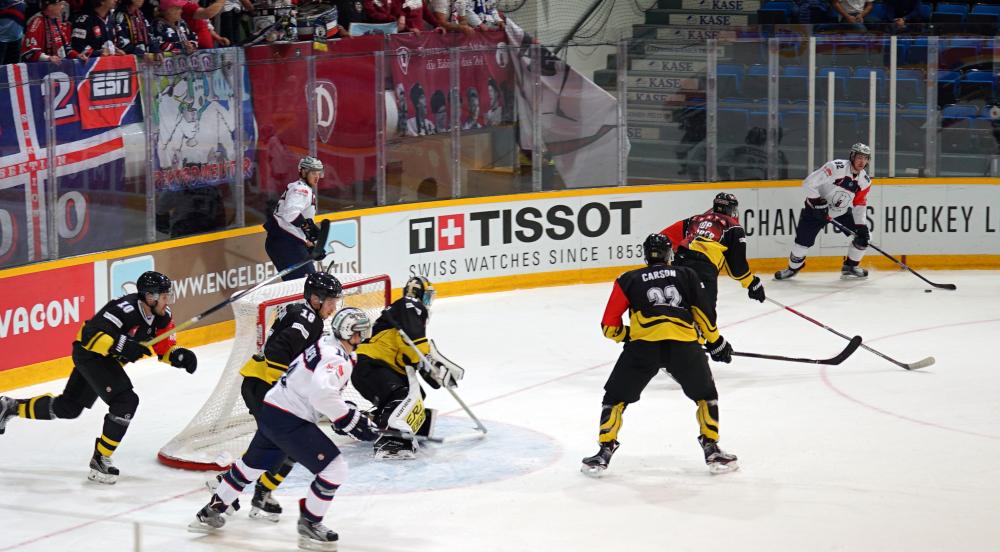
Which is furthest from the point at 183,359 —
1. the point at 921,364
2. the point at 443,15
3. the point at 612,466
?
the point at 443,15

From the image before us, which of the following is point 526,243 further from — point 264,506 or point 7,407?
point 264,506

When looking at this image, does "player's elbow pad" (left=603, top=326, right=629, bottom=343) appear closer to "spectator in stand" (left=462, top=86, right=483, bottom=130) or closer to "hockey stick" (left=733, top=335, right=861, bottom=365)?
"hockey stick" (left=733, top=335, right=861, bottom=365)

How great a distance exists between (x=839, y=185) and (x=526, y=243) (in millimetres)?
2639

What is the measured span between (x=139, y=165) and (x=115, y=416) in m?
3.10

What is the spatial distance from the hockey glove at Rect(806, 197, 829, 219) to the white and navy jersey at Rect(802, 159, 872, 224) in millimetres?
42

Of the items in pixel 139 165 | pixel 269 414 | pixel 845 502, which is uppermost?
pixel 139 165

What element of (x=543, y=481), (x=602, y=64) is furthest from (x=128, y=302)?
(x=602, y=64)

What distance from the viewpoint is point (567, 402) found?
8.72 meters

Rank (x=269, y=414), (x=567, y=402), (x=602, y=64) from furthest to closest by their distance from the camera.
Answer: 1. (x=602, y=64)
2. (x=567, y=402)
3. (x=269, y=414)

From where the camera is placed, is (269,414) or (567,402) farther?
(567,402)

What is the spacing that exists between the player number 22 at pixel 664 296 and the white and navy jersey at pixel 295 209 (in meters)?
3.69

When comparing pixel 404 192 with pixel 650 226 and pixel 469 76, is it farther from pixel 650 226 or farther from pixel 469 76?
pixel 650 226

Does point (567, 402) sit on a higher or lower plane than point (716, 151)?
lower

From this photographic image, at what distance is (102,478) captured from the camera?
7.04 m
